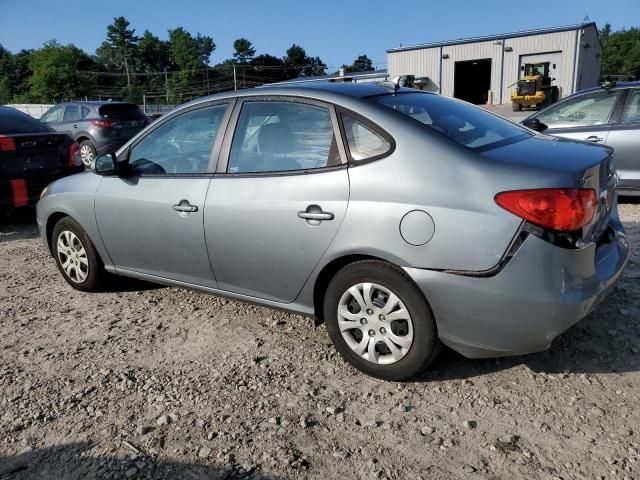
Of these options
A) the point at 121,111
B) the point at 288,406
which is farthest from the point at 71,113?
the point at 288,406

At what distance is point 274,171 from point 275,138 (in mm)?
232

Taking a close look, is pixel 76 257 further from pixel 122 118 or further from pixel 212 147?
pixel 122 118

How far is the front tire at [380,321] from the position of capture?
9.27ft

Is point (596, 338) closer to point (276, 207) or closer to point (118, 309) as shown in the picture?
point (276, 207)

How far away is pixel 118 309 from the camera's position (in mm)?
4328

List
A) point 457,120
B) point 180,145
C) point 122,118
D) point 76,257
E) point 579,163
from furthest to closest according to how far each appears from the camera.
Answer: point 122,118
point 76,257
point 180,145
point 457,120
point 579,163

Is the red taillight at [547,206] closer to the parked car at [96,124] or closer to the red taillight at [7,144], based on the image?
the red taillight at [7,144]

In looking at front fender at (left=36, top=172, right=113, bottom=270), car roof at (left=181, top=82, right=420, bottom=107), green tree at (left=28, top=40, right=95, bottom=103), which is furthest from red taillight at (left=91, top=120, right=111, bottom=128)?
green tree at (left=28, top=40, right=95, bottom=103)

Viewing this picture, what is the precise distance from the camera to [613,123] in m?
6.70

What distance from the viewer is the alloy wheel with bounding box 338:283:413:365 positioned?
2.89 m

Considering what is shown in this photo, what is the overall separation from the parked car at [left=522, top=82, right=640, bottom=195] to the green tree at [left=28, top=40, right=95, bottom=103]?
8115 centimetres

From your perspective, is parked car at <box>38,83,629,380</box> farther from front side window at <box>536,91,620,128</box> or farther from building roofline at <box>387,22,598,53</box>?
building roofline at <box>387,22,598,53</box>

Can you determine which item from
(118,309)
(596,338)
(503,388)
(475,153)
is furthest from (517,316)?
(118,309)

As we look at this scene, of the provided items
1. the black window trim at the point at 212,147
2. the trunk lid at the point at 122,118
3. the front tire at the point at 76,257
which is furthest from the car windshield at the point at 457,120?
the trunk lid at the point at 122,118
